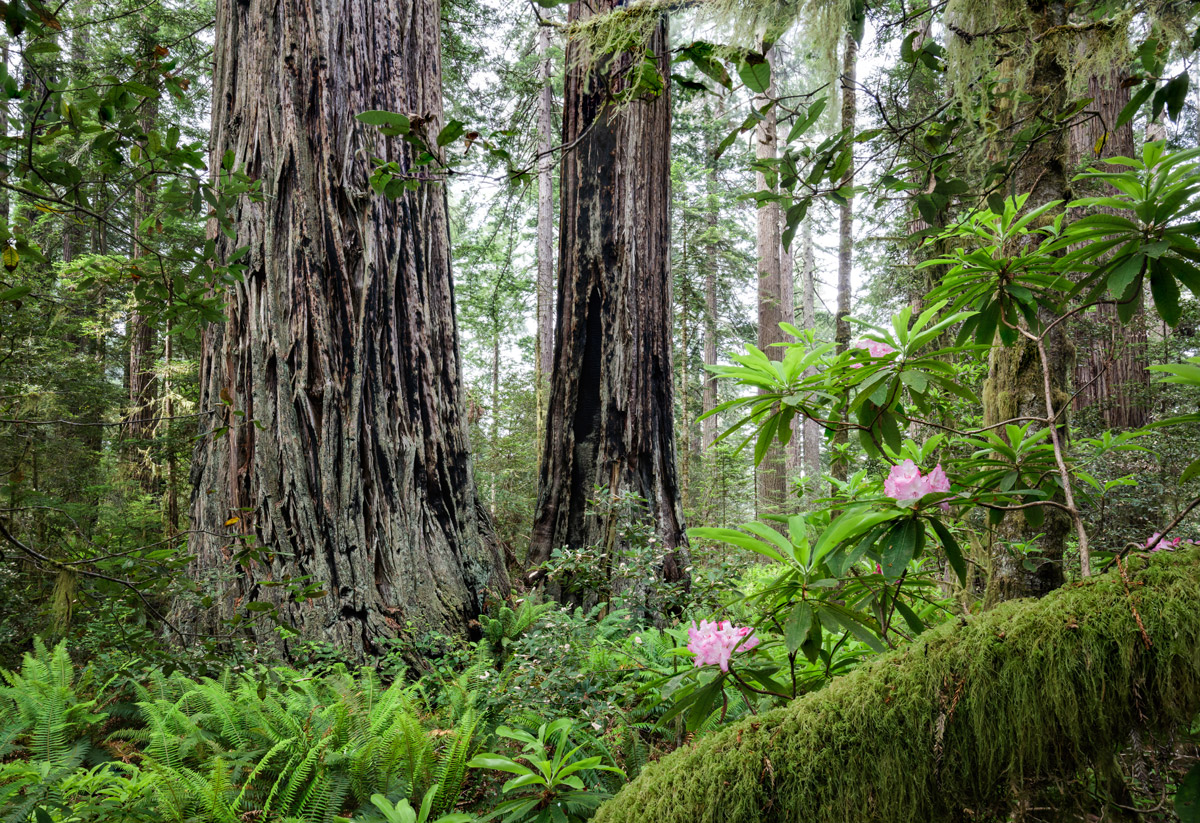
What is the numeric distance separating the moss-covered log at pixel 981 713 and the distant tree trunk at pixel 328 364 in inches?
97.7

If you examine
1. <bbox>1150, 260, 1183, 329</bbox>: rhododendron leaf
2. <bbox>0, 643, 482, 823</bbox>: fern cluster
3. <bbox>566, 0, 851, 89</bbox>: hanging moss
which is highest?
<bbox>566, 0, 851, 89</bbox>: hanging moss

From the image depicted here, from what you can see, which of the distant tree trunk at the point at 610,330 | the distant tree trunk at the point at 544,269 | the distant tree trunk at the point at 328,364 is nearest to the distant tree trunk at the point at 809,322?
the distant tree trunk at the point at 544,269

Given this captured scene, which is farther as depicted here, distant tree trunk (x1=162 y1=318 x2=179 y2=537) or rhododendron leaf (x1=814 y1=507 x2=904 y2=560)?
distant tree trunk (x1=162 y1=318 x2=179 y2=537)

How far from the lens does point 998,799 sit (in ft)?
3.11

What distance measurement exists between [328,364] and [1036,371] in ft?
10.3

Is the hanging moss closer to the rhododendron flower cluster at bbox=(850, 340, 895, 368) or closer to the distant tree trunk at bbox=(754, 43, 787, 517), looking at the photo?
the rhododendron flower cluster at bbox=(850, 340, 895, 368)

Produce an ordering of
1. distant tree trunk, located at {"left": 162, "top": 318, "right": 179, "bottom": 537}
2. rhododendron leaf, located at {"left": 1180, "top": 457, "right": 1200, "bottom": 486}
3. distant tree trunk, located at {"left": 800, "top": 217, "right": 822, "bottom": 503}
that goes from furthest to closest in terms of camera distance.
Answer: distant tree trunk, located at {"left": 800, "top": 217, "right": 822, "bottom": 503}
distant tree trunk, located at {"left": 162, "top": 318, "right": 179, "bottom": 537}
rhododendron leaf, located at {"left": 1180, "top": 457, "right": 1200, "bottom": 486}

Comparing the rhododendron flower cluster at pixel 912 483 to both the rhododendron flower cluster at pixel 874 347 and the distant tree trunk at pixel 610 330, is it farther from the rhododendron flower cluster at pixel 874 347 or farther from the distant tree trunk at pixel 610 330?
the distant tree trunk at pixel 610 330

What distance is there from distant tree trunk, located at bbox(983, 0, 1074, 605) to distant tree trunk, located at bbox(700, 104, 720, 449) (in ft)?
31.9

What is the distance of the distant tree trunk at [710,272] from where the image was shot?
12.6m

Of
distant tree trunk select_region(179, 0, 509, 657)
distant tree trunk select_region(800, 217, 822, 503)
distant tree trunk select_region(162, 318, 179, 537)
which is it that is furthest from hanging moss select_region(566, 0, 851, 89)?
distant tree trunk select_region(800, 217, 822, 503)

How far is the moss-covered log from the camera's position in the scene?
0.86m

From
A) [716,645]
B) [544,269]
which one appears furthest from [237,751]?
[544,269]

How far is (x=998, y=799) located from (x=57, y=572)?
1.94 meters
